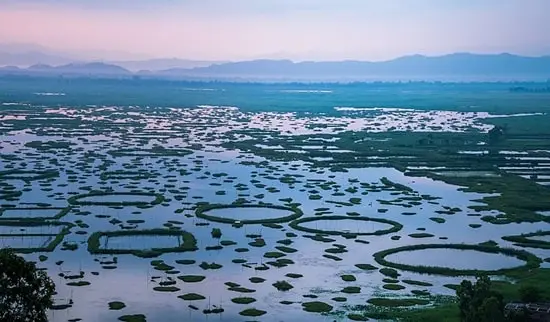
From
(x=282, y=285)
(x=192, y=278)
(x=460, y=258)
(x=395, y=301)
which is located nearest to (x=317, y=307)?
(x=282, y=285)

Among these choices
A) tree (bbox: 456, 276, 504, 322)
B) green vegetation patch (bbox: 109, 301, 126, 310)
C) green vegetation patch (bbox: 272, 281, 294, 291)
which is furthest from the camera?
green vegetation patch (bbox: 272, 281, 294, 291)

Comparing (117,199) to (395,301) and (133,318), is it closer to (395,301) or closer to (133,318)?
(133,318)

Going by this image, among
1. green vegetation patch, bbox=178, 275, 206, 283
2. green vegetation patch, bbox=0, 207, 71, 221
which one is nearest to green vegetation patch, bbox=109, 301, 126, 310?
green vegetation patch, bbox=178, 275, 206, 283

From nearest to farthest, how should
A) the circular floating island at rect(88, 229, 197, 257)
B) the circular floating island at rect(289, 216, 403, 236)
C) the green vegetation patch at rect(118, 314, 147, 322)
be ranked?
the green vegetation patch at rect(118, 314, 147, 322) < the circular floating island at rect(88, 229, 197, 257) < the circular floating island at rect(289, 216, 403, 236)

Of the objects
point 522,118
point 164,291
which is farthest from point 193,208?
point 522,118

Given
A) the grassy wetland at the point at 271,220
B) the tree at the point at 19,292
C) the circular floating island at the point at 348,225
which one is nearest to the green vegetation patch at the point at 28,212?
the grassy wetland at the point at 271,220

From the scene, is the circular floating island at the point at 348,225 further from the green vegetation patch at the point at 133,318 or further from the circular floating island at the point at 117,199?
the green vegetation patch at the point at 133,318

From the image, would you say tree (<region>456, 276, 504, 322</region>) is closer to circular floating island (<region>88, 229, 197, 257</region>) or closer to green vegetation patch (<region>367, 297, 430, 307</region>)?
green vegetation patch (<region>367, 297, 430, 307</region>)
